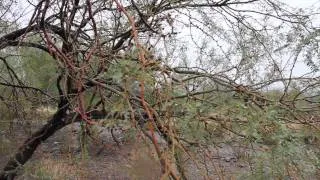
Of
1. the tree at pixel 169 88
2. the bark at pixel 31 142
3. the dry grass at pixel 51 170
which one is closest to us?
the tree at pixel 169 88

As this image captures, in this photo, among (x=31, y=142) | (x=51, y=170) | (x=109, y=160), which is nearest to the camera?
(x=31, y=142)

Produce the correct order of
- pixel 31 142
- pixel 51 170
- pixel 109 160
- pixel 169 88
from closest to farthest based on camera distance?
pixel 169 88 → pixel 31 142 → pixel 51 170 → pixel 109 160

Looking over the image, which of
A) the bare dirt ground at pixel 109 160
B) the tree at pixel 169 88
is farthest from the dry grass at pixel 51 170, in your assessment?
the tree at pixel 169 88

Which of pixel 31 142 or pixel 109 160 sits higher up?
pixel 31 142

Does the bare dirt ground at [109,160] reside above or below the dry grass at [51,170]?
above

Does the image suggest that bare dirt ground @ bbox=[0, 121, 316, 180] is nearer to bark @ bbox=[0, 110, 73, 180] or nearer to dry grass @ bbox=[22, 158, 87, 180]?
dry grass @ bbox=[22, 158, 87, 180]

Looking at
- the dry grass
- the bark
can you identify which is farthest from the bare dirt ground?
the bark

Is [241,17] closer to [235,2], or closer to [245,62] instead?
[235,2]

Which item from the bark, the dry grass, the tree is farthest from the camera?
the dry grass

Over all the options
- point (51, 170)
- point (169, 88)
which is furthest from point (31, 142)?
point (169, 88)

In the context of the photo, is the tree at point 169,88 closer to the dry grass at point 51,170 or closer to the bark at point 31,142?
the bark at point 31,142

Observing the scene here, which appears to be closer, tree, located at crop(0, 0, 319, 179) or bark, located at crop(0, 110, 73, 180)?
tree, located at crop(0, 0, 319, 179)

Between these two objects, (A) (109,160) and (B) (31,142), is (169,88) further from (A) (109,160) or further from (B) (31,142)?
(A) (109,160)

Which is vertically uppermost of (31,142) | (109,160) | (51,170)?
(31,142)
